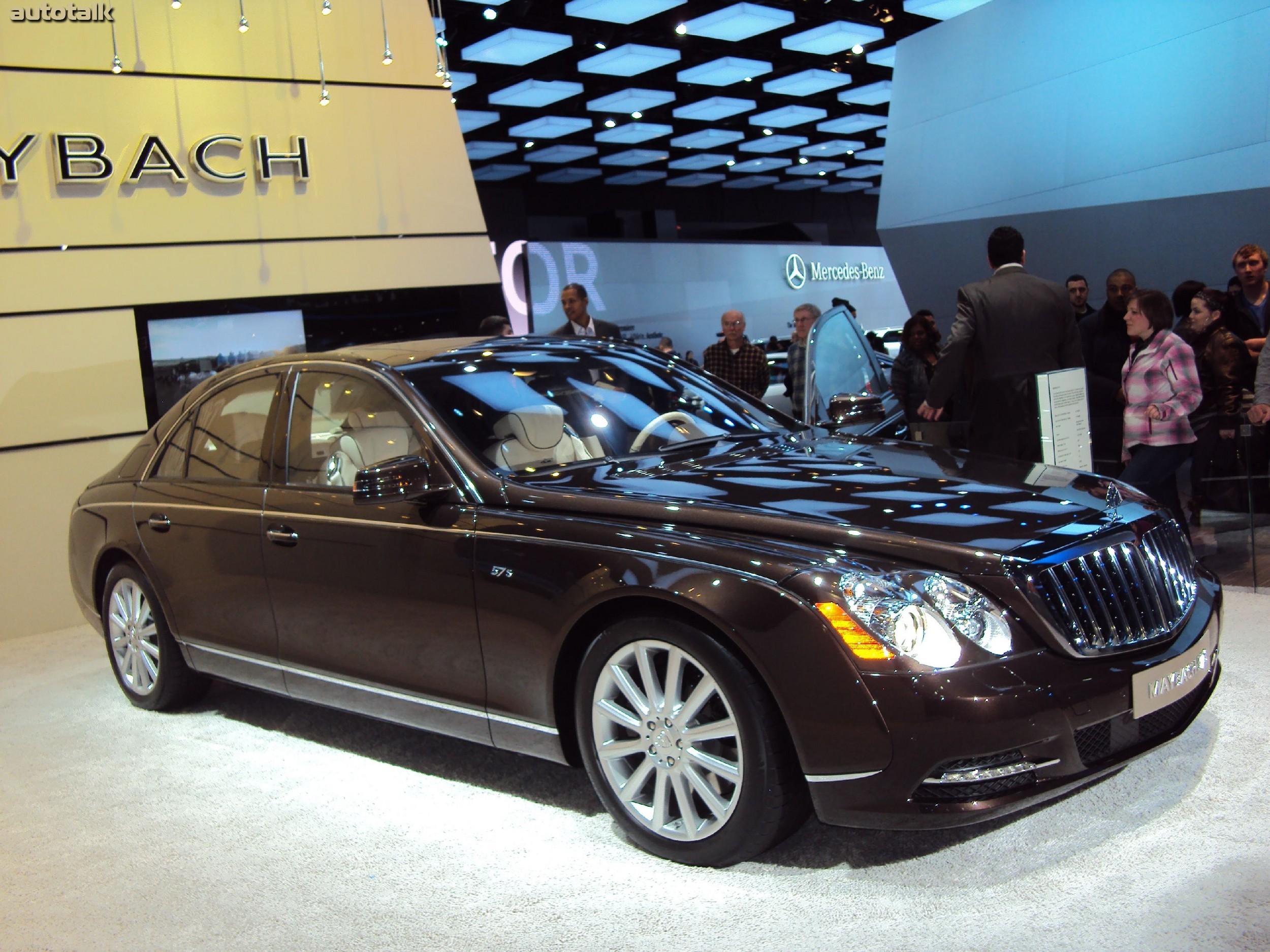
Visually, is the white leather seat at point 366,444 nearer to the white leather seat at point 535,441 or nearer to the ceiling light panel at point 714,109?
the white leather seat at point 535,441

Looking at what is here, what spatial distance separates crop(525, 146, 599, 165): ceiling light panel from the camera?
20.9 m

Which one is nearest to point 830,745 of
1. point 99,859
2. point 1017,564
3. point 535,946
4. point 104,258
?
point 1017,564

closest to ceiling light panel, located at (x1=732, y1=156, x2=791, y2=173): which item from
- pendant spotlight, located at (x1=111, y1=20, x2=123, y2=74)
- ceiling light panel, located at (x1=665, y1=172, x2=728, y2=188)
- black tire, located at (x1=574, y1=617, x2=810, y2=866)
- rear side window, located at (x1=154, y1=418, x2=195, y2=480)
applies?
ceiling light panel, located at (x1=665, y1=172, x2=728, y2=188)

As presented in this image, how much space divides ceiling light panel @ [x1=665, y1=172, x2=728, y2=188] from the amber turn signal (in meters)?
23.7

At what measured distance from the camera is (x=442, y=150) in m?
8.28

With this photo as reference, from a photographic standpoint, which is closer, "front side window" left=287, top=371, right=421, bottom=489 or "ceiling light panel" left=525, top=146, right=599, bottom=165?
"front side window" left=287, top=371, right=421, bottom=489

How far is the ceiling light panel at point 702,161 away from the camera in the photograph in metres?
22.9

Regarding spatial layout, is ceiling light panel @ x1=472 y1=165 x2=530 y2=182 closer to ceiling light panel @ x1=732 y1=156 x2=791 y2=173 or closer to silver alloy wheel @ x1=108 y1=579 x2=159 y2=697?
ceiling light panel @ x1=732 y1=156 x2=791 y2=173

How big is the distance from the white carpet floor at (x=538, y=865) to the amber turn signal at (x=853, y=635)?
61 centimetres

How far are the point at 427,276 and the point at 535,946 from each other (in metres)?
6.21

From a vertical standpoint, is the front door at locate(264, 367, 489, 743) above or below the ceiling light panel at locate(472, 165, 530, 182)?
below

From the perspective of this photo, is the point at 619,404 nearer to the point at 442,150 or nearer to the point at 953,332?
the point at 953,332

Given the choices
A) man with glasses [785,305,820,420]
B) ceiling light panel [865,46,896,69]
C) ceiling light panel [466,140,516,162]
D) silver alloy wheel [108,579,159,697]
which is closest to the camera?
silver alloy wheel [108,579,159,697]

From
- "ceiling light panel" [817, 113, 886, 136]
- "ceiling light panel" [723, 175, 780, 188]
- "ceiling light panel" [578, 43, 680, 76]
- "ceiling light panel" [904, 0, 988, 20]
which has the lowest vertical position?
"ceiling light panel" [904, 0, 988, 20]
